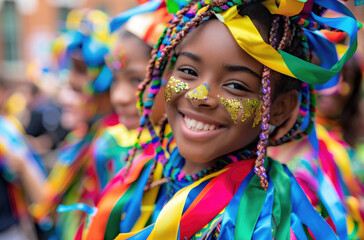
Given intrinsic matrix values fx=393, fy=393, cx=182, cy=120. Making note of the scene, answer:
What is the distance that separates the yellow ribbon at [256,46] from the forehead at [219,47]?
0.03m

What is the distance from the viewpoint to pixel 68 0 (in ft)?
53.6

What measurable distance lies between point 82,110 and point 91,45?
549mm

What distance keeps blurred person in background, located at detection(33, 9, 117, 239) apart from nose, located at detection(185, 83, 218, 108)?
1517 millimetres

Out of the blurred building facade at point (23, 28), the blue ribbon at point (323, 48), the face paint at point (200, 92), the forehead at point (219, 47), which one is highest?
the forehead at point (219, 47)

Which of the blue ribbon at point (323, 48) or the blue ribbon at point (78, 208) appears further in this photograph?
the blue ribbon at point (78, 208)

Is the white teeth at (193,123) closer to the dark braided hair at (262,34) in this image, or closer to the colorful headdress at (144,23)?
the dark braided hair at (262,34)

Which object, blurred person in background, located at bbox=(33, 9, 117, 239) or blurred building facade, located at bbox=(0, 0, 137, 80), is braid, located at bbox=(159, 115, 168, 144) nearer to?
blurred person in background, located at bbox=(33, 9, 117, 239)

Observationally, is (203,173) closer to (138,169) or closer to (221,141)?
(221,141)

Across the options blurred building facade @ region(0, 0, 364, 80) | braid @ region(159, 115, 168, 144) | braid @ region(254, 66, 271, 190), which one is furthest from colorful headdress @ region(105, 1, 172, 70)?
blurred building facade @ region(0, 0, 364, 80)

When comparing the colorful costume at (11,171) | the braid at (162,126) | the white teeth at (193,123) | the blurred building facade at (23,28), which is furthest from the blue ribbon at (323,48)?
the blurred building facade at (23,28)

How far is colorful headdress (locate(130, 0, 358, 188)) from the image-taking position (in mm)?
1187

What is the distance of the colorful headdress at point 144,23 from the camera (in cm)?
174

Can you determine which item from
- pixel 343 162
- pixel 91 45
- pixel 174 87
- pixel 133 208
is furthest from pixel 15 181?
pixel 343 162

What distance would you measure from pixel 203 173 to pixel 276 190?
0.25 meters
